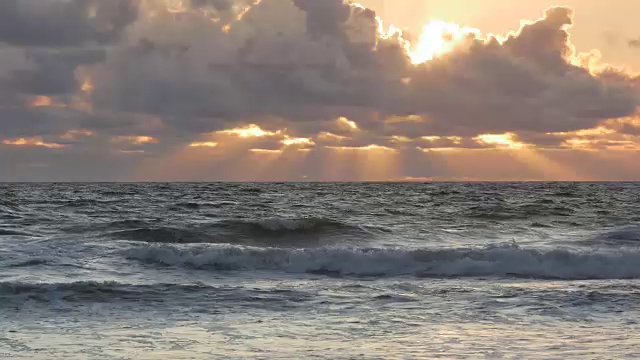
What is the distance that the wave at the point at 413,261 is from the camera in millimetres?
19203

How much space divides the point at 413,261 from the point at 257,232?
37.4 feet

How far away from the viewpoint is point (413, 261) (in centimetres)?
2048

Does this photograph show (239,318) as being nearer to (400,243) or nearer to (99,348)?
(99,348)

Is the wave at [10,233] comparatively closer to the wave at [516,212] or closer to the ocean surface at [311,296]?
the ocean surface at [311,296]

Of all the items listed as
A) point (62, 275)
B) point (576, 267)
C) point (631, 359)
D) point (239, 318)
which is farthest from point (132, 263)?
point (631, 359)

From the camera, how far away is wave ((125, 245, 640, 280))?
19203 millimetres

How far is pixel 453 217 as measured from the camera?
37656 millimetres

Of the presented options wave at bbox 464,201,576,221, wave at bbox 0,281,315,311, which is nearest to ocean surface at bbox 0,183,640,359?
wave at bbox 0,281,315,311

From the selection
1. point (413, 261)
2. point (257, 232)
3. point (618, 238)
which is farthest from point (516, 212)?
point (413, 261)

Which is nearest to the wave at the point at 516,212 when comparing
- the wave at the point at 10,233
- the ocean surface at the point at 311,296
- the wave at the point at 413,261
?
the ocean surface at the point at 311,296

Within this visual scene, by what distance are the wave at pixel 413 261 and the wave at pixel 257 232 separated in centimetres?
649

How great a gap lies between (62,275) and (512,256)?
1173 centimetres

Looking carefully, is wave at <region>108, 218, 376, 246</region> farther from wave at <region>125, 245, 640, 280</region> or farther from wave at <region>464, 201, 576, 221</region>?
wave at <region>464, 201, 576, 221</region>

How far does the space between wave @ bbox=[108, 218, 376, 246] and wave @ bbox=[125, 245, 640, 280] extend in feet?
21.3
